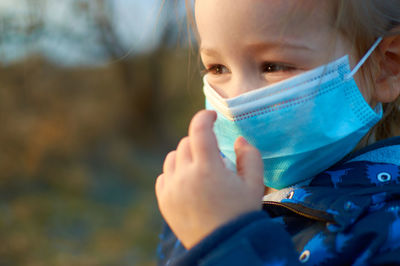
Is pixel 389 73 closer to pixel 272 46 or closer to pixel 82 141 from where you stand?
pixel 272 46

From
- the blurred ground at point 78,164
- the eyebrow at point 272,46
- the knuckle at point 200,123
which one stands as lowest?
the blurred ground at point 78,164

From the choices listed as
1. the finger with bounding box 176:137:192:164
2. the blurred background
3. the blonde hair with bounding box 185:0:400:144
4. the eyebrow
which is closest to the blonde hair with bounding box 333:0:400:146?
the blonde hair with bounding box 185:0:400:144

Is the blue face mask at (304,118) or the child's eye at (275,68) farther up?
the child's eye at (275,68)

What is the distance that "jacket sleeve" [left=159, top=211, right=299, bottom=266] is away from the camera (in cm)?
93

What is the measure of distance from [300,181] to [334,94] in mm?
314

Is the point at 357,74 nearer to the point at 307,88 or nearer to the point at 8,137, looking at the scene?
the point at 307,88

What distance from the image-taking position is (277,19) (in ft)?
4.03

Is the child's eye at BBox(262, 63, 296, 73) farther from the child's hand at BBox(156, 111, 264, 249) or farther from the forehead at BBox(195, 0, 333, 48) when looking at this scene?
the child's hand at BBox(156, 111, 264, 249)

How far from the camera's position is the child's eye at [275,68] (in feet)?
4.26

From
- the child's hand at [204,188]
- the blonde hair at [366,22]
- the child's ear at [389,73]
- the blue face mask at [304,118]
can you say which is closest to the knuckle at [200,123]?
the child's hand at [204,188]

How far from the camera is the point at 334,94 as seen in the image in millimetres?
1315

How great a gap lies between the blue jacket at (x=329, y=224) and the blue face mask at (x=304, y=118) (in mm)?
74

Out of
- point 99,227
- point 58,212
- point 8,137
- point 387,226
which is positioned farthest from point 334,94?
point 8,137

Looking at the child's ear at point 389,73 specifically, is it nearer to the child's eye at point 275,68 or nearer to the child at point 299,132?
the child at point 299,132
